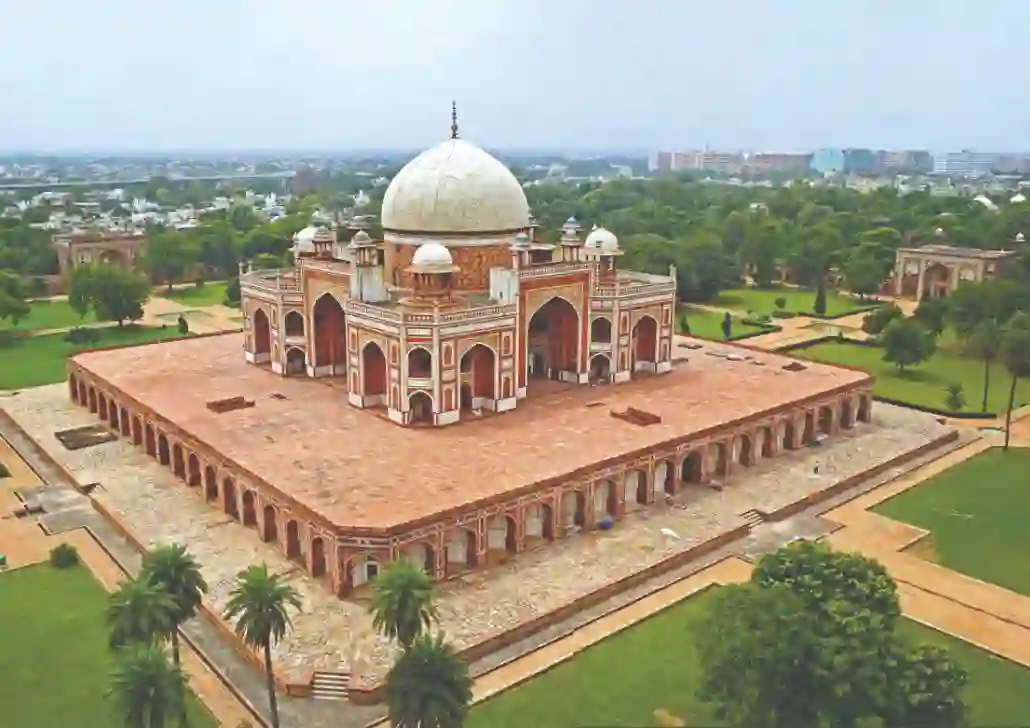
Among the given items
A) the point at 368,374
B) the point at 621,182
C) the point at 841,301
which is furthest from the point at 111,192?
the point at 368,374

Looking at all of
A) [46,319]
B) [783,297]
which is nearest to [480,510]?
[46,319]

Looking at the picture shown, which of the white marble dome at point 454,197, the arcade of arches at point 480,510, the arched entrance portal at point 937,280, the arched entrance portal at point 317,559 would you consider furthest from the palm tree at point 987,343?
the arched entrance portal at point 317,559

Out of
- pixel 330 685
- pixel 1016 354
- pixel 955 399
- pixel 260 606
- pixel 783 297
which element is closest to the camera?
pixel 260 606

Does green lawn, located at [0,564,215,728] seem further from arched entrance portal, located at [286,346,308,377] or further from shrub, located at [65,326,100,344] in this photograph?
shrub, located at [65,326,100,344]

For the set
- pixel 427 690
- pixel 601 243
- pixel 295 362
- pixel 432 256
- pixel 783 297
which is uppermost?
pixel 432 256

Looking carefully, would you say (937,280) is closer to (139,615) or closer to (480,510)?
(480,510)

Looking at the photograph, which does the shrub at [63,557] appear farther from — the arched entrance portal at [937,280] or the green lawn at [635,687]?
the arched entrance portal at [937,280]

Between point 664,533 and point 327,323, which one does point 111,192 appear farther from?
point 664,533
